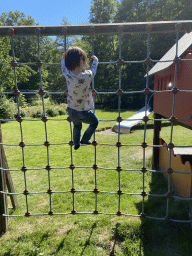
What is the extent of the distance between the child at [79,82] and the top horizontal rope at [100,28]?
374 mm

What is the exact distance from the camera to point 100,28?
2.53 meters

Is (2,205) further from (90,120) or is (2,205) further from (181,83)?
(181,83)

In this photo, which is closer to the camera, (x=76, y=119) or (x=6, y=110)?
(x=76, y=119)

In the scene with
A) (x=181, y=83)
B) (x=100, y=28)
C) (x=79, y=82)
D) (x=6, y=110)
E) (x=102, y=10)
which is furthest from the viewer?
(x=102, y=10)

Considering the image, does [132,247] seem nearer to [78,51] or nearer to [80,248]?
[80,248]

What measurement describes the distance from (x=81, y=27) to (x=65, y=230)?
2644 millimetres

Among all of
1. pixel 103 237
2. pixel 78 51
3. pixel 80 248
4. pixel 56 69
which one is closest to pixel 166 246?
pixel 103 237

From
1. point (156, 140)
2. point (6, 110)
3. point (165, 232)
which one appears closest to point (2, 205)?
point (165, 232)

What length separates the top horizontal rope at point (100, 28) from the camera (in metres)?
2.47

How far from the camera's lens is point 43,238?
2.83 m

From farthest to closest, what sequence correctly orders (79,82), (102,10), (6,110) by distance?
(102,10) < (6,110) < (79,82)

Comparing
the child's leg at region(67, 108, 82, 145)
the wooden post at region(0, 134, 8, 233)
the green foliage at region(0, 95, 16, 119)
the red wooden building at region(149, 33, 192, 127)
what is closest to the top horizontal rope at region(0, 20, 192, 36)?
the red wooden building at region(149, 33, 192, 127)

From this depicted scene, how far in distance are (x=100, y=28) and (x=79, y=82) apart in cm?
73

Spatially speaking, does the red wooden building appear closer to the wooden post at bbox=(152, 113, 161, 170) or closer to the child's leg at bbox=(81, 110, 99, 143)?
the wooden post at bbox=(152, 113, 161, 170)
